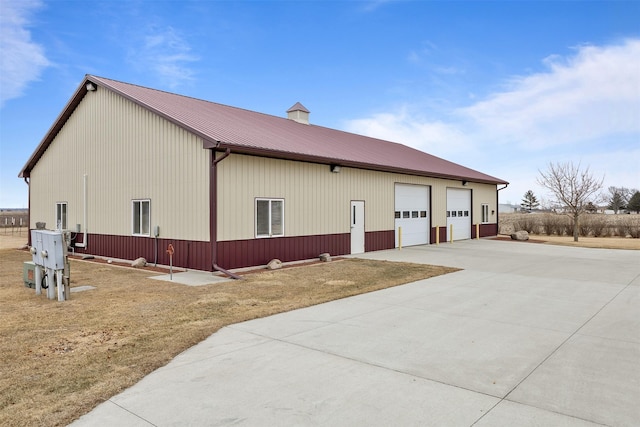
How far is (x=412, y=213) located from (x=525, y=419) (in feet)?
51.5

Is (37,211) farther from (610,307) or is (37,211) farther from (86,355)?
(610,307)

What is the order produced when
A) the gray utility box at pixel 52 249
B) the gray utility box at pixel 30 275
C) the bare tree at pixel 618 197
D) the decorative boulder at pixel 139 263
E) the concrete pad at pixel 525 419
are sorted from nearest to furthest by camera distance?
the concrete pad at pixel 525 419, the gray utility box at pixel 52 249, the gray utility box at pixel 30 275, the decorative boulder at pixel 139 263, the bare tree at pixel 618 197

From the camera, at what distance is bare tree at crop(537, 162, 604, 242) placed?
26641 millimetres

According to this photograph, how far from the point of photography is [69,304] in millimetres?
7508

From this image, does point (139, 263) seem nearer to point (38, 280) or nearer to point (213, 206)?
point (213, 206)

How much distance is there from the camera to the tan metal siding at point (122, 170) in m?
11.4

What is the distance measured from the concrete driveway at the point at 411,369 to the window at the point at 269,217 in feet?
16.4

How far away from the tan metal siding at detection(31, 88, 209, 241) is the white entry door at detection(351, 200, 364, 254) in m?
6.13

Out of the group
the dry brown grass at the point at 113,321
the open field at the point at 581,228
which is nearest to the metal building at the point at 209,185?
the dry brown grass at the point at 113,321

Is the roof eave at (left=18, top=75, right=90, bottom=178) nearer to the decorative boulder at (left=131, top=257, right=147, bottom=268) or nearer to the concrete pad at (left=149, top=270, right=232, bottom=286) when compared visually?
the decorative boulder at (left=131, top=257, right=147, bottom=268)

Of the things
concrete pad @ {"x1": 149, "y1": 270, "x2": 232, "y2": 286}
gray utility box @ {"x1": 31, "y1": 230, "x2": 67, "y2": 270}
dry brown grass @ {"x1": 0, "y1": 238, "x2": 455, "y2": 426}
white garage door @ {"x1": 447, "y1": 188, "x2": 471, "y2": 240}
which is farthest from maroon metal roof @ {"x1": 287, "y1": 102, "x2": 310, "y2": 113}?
gray utility box @ {"x1": 31, "y1": 230, "x2": 67, "y2": 270}

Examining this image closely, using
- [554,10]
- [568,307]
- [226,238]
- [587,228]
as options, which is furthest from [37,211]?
[587,228]

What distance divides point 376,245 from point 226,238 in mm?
7230

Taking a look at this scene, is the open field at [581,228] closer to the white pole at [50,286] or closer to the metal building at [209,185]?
the metal building at [209,185]
